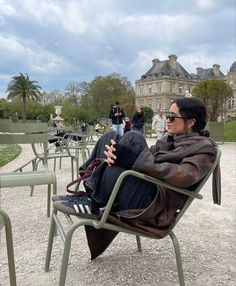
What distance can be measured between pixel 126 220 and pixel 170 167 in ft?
1.39

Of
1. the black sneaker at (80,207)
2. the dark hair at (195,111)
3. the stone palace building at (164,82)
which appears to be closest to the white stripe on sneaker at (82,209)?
the black sneaker at (80,207)

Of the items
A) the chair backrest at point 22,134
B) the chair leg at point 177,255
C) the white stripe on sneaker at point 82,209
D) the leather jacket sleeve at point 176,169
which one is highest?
the chair backrest at point 22,134

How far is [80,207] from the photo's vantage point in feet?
8.02

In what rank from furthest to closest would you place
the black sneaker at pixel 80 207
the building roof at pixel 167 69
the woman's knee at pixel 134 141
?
1. the building roof at pixel 167 69
2. the black sneaker at pixel 80 207
3. the woman's knee at pixel 134 141

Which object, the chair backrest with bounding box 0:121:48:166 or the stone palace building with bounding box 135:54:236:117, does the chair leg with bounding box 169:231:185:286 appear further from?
the stone palace building with bounding box 135:54:236:117

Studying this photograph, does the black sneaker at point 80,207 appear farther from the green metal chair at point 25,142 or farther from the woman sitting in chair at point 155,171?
the green metal chair at point 25,142

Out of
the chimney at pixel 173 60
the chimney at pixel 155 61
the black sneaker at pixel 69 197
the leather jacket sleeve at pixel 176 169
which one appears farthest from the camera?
the chimney at pixel 155 61

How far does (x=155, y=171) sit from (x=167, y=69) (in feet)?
299

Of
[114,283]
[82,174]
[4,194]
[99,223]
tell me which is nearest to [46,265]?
[114,283]

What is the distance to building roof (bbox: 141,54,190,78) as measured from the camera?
90812 millimetres

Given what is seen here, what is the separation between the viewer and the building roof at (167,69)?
90812mm

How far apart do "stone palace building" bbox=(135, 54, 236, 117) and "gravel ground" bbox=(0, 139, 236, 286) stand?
82.5m

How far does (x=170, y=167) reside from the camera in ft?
6.98

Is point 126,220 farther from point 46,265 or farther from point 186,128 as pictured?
point 46,265
